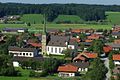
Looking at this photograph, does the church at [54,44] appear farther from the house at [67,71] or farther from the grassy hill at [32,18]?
the grassy hill at [32,18]

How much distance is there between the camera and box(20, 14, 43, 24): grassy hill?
260 feet

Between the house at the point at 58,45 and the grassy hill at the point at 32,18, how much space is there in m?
38.8

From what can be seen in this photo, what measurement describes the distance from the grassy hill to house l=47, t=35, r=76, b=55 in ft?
127

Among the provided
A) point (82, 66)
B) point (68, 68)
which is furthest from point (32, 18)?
point (68, 68)

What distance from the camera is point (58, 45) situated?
39.8m

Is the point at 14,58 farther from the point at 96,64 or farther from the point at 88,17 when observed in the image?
the point at 88,17

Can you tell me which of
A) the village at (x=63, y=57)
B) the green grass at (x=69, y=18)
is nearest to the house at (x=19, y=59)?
the village at (x=63, y=57)

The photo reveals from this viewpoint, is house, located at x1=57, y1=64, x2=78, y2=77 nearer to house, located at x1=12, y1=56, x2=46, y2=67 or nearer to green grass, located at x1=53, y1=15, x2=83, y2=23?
house, located at x1=12, y1=56, x2=46, y2=67

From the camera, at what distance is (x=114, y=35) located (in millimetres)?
54031

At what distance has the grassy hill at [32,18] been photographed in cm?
7925

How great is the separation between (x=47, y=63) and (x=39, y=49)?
11.8 metres

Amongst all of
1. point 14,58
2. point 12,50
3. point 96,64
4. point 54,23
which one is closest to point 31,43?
point 12,50

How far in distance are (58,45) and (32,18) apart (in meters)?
43.8

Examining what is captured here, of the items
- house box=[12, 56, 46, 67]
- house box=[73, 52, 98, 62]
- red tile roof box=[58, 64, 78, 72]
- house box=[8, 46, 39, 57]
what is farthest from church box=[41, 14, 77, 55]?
red tile roof box=[58, 64, 78, 72]
